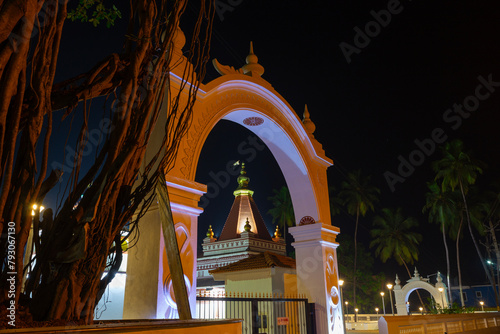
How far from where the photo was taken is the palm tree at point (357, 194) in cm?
2789

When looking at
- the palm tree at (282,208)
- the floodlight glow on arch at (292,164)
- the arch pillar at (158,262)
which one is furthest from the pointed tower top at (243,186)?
the arch pillar at (158,262)

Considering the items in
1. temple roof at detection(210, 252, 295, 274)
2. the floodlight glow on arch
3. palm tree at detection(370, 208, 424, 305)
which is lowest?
temple roof at detection(210, 252, 295, 274)

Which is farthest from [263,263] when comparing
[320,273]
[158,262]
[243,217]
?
[243,217]

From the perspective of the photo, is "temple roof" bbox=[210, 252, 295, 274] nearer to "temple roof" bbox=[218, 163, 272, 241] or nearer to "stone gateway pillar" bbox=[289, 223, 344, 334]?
"stone gateway pillar" bbox=[289, 223, 344, 334]

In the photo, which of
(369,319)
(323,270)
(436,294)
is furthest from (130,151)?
(436,294)

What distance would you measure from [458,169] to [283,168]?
19.7 meters

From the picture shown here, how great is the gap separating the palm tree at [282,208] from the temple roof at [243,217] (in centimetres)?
702

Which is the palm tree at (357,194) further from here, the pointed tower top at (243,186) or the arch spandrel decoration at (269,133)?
the arch spandrel decoration at (269,133)

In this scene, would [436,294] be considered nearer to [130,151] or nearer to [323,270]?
[323,270]

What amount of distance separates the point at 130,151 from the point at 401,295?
87.0ft

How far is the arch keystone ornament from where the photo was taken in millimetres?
4871

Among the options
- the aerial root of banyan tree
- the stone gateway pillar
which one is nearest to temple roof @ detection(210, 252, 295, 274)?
the stone gateway pillar

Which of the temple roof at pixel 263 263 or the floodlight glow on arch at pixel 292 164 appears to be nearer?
the floodlight glow on arch at pixel 292 164

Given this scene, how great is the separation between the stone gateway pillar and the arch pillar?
3.64 metres
